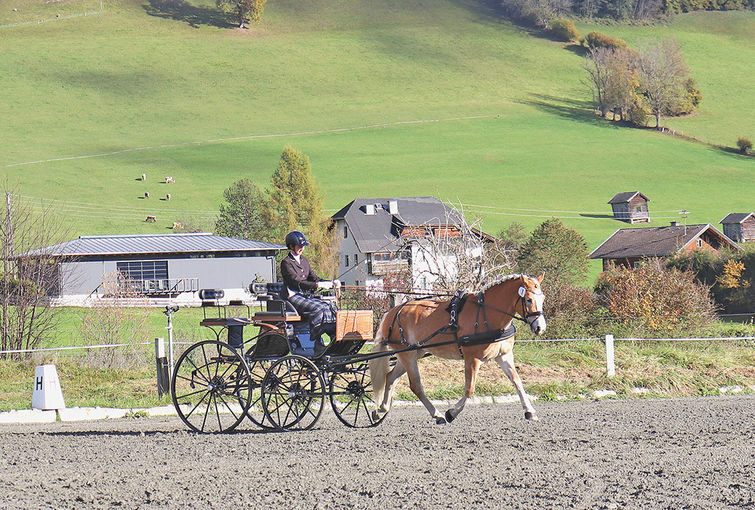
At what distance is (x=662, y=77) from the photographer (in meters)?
125

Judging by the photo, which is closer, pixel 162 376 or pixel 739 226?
pixel 162 376

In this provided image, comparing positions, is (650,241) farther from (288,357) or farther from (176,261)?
(288,357)

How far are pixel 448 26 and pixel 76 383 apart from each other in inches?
5648

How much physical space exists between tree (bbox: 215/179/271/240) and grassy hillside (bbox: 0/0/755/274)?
5.87 metres

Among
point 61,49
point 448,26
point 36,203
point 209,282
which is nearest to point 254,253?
point 209,282

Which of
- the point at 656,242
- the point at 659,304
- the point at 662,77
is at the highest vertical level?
the point at 662,77

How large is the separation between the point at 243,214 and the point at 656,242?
35.4 meters

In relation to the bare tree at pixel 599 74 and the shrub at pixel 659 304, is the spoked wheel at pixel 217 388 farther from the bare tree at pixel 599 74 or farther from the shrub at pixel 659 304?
the bare tree at pixel 599 74

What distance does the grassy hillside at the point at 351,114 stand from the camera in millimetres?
90250

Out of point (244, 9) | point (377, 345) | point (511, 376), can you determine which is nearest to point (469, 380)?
point (511, 376)

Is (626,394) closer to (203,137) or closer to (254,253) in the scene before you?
(254,253)

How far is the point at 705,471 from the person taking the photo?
856cm

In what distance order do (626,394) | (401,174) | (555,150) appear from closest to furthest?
1. (626,394)
2. (401,174)
3. (555,150)

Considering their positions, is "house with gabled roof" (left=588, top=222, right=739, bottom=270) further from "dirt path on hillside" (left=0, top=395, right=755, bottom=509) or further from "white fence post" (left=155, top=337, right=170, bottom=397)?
"dirt path on hillside" (left=0, top=395, right=755, bottom=509)
